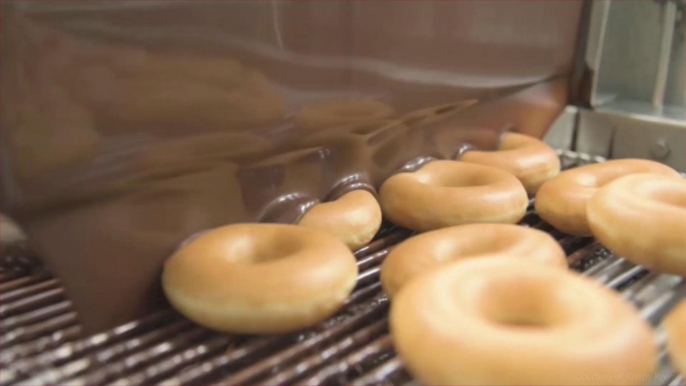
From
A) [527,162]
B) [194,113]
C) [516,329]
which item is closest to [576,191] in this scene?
[527,162]

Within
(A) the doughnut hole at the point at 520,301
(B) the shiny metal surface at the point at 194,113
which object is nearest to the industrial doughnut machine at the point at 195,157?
(B) the shiny metal surface at the point at 194,113

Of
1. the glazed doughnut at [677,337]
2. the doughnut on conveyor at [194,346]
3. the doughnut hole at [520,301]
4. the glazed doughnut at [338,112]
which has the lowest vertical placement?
the doughnut on conveyor at [194,346]

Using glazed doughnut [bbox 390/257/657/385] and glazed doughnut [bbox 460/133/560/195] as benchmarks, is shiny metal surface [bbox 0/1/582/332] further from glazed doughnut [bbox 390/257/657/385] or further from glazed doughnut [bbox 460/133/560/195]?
glazed doughnut [bbox 390/257/657/385]

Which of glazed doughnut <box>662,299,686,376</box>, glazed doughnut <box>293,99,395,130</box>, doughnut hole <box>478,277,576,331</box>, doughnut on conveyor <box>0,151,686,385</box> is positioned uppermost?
glazed doughnut <box>293,99,395,130</box>

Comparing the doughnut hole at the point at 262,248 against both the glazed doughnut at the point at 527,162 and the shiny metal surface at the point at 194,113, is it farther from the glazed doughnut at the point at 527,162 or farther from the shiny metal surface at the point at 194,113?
the glazed doughnut at the point at 527,162

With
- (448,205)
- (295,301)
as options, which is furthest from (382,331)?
(448,205)

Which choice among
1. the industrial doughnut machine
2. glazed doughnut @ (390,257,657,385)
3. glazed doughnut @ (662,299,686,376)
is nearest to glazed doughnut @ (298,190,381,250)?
the industrial doughnut machine

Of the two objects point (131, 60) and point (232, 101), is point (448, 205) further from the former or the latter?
point (131, 60)
